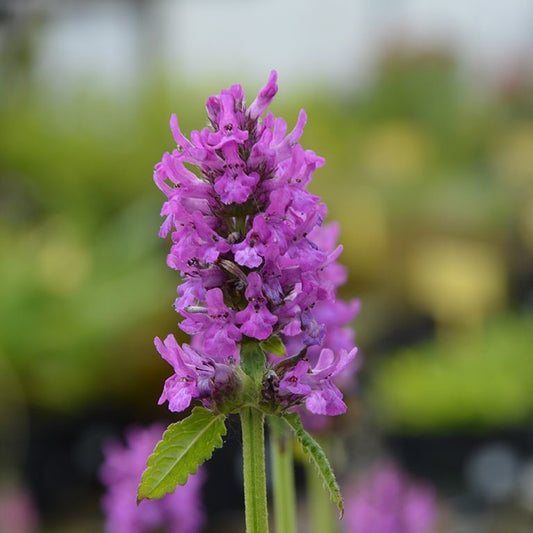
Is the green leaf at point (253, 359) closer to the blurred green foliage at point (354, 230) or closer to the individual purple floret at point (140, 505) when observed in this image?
the individual purple floret at point (140, 505)

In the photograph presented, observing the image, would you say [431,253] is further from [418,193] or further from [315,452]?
[315,452]

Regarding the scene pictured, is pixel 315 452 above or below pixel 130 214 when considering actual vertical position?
above

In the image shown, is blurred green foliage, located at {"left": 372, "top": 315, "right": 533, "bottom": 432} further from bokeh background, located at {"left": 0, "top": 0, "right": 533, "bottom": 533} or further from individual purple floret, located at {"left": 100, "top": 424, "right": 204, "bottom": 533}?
individual purple floret, located at {"left": 100, "top": 424, "right": 204, "bottom": 533}

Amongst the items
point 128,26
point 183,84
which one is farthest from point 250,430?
point 128,26

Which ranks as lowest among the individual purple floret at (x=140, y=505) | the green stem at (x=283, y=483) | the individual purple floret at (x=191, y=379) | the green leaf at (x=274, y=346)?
the individual purple floret at (x=140, y=505)

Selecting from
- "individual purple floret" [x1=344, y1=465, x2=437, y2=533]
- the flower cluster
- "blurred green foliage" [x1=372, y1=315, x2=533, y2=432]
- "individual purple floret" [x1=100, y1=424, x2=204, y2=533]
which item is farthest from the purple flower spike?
"blurred green foliage" [x1=372, y1=315, x2=533, y2=432]

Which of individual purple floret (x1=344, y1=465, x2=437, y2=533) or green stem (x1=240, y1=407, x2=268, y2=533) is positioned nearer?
green stem (x1=240, y1=407, x2=268, y2=533)

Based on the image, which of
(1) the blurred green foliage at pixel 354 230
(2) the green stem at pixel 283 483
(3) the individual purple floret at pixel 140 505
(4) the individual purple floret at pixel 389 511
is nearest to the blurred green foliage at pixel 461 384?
(1) the blurred green foliage at pixel 354 230
